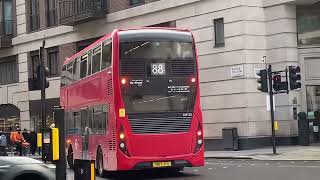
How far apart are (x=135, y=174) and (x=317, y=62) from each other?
47.5 feet

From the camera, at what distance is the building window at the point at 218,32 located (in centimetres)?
3045

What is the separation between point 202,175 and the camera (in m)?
17.8

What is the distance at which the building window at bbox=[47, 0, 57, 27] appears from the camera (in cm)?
4166

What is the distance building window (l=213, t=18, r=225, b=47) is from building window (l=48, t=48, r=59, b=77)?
14368 mm

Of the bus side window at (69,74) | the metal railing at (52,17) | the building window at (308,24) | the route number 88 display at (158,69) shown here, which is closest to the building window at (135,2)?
the metal railing at (52,17)

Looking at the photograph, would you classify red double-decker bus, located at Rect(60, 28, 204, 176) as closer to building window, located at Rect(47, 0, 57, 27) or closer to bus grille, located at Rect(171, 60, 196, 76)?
bus grille, located at Rect(171, 60, 196, 76)

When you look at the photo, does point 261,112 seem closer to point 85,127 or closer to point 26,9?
point 85,127

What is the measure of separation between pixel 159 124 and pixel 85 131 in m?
4.33

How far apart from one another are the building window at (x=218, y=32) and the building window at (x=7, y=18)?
20.6m

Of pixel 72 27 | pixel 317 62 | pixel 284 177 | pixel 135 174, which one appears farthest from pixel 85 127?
pixel 72 27

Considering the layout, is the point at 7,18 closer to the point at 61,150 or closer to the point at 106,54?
the point at 106,54

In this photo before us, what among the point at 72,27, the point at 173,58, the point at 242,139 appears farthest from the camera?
the point at 72,27

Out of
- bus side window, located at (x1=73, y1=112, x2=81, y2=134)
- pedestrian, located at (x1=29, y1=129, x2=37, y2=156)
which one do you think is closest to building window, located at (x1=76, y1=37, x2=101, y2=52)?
pedestrian, located at (x1=29, y1=129, x2=37, y2=156)

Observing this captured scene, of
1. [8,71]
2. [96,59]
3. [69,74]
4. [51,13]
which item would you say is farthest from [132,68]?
[8,71]
